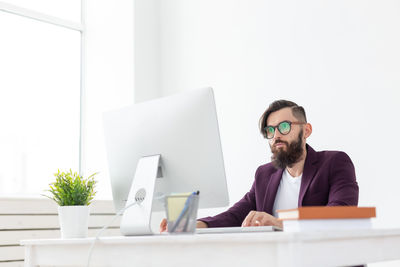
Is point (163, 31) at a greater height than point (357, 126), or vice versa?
point (163, 31)

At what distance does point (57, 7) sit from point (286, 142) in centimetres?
240

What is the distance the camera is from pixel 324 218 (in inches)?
50.3

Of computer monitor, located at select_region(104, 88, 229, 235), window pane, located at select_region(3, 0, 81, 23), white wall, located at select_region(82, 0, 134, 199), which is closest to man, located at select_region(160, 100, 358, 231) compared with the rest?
computer monitor, located at select_region(104, 88, 229, 235)

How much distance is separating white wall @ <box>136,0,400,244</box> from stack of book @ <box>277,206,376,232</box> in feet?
4.65

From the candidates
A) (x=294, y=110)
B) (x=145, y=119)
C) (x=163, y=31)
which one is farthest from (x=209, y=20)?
(x=145, y=119)

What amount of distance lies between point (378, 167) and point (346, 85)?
0.48m

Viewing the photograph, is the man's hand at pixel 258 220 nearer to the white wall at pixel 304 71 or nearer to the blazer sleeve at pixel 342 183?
the blazer sleeve at pixel 342 183

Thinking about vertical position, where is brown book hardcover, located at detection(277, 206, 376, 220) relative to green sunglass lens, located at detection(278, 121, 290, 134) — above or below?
below

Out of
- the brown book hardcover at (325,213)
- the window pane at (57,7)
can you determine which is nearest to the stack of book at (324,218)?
the brown book hardcover at (325,213)

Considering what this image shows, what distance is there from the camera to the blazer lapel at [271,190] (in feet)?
7.71

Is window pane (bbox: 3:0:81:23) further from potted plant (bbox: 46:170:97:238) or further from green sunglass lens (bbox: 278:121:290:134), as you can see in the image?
green sunglass lens (bbox: 278:121:290:134)

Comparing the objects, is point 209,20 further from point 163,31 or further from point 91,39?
point 91,39

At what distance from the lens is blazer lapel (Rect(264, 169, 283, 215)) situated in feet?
7.71

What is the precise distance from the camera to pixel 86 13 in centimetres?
412
